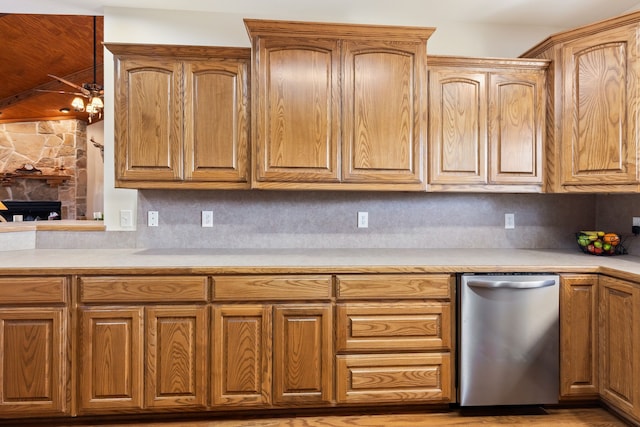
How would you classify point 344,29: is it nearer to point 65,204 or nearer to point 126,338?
point 126,338

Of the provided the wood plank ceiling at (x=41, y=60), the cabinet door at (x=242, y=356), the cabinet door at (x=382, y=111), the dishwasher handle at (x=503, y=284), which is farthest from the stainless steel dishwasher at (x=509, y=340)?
the wood plank ceiling at (x=41, y=60)

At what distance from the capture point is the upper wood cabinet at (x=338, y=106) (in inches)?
85.9

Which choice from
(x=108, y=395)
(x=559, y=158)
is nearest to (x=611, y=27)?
(x=559, y=158)

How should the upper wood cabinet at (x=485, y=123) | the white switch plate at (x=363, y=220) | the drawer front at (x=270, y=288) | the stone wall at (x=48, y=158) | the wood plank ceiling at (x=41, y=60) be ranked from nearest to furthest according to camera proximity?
the drawer front at (x=270, y=288) < the upper wood cabinet at (x=485, y=123) < the white switch plate at (x=363, y=220) < the wood plank ceiling at (x=41, y=60) < the stone wall at (x=48, y=158)

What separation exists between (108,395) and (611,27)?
3.58 meters

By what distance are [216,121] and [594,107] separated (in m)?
2.36

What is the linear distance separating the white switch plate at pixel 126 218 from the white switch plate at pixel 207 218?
0.51m

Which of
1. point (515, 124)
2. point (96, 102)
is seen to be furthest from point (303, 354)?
point (96, 102)

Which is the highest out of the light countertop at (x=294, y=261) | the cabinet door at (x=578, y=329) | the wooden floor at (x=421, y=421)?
the light countertop at (x=294, y=261)

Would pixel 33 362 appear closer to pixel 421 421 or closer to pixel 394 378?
pixel 394 378

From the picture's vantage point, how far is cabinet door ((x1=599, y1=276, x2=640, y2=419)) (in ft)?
6.00

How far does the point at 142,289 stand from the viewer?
1.90 m

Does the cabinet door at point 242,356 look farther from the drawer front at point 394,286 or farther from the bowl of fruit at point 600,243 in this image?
the bowl of fruit at point 600,243

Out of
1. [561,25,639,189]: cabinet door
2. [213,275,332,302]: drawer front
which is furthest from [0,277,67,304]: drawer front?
[561,25,639,189]: cabinet door
